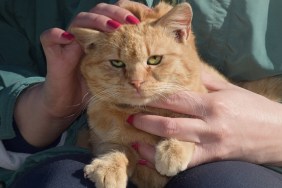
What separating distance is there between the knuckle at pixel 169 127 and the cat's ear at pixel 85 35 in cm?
33

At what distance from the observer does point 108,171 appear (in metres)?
1.53

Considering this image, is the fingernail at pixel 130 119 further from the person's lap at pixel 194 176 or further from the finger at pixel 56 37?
the finger at pixel 56 37

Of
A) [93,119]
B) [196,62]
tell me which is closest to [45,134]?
[93,119]

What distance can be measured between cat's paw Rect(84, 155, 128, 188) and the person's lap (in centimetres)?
2

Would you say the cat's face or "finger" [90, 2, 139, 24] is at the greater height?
"finger" [90, 2, 139, 24]

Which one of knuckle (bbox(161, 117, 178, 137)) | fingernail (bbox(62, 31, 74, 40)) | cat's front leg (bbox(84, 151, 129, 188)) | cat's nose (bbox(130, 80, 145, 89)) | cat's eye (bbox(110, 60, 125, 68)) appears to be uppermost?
fingernail (bbox(62, 31, 74, 40))

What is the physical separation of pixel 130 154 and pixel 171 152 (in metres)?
0.19

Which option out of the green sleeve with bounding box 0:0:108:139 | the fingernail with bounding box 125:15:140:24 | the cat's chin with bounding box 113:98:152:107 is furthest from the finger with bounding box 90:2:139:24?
the green sleeve with bounding box 0:0:108:139

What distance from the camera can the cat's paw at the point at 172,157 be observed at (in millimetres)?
1516

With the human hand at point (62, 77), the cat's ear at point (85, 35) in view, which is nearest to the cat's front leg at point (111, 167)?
the human hand at point (62, 77)

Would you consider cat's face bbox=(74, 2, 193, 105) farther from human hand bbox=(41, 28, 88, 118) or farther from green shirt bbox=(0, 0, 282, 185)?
green shirt bbox=(0, 0, 282, 185)

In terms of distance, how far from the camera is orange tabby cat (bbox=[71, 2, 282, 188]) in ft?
5.08

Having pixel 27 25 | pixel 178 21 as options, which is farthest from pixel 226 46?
pixel 27 25

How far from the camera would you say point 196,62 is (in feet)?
5.60
